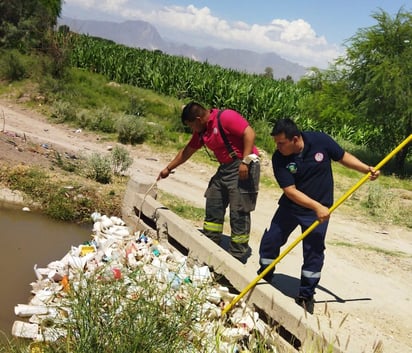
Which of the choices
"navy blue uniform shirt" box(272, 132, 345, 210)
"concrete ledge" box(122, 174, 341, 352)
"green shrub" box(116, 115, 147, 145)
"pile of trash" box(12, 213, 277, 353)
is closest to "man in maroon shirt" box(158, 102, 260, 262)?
"concrete ledge" box(122, 174, 341, 352)

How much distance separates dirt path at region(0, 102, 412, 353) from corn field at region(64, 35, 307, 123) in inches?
271

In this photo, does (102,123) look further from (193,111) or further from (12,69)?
(193,111)

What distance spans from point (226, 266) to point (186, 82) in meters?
16.9

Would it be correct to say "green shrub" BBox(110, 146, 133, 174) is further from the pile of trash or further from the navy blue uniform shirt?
the navy blue uniform shirt

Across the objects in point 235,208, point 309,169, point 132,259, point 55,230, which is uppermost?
point 309,169

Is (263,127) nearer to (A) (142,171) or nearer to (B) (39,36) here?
(A) (142,171)

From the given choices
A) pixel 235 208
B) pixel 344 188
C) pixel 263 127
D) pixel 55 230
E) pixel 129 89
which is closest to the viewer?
pixel 235 208

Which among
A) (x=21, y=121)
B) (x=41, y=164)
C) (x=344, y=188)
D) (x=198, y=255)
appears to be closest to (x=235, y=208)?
(x=198, y=255)

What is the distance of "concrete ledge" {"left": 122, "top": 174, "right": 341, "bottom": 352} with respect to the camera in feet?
11.7

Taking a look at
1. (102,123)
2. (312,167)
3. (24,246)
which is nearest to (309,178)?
(312,167)

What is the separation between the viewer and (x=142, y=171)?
10.4 meters

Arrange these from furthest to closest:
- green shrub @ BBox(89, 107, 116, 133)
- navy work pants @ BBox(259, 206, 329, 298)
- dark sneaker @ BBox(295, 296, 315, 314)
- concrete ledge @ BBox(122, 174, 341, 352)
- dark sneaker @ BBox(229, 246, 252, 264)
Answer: green shrub @ BBox(89, 107, 116, 133)
dark sneaker @ BBox(229, 246, 252, 264)
dark sneaker @ BBox(295, 296, 315, 314)
navy work pants @ BBox(259, 206, 329, 298)
concrete ledge @ BBox(122, 174, 341, 352)

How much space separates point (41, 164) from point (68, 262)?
378 centimetres

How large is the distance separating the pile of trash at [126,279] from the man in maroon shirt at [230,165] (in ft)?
2.04
